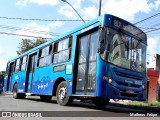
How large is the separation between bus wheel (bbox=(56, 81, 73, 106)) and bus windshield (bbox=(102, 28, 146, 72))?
270 cm

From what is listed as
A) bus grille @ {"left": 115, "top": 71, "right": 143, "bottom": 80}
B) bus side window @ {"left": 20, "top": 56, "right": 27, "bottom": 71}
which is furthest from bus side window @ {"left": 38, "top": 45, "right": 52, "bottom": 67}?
bus grille @ {"left": 115, "top": 71, "right": 143, "bottom": 80}

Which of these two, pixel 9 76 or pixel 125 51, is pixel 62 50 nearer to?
pixel 125 51

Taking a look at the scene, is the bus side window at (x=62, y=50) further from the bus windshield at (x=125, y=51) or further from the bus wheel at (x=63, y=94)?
the bus windshield at (x=125, y=51)

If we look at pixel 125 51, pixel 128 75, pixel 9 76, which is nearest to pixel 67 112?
pixel 128 75

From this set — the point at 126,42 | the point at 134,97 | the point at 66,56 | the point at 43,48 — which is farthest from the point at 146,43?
the point at 43,48

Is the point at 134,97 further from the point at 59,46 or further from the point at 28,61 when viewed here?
the point at 28,61

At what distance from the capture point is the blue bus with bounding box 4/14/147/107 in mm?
10180

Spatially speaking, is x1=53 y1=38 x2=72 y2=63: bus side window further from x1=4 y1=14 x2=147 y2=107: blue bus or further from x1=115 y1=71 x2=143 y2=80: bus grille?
x1=115 y1=71 x2=143 y2=80: bus grille

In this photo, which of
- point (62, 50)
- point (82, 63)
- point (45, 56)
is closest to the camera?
point (82, 63)

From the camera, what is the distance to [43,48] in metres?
15.9

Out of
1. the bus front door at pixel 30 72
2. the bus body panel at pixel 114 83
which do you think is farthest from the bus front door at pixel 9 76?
the bus body panel at pixel 114 83

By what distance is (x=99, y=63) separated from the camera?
10.1 metres

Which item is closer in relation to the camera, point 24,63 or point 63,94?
point 63,94

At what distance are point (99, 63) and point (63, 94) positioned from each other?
2.88 metres
